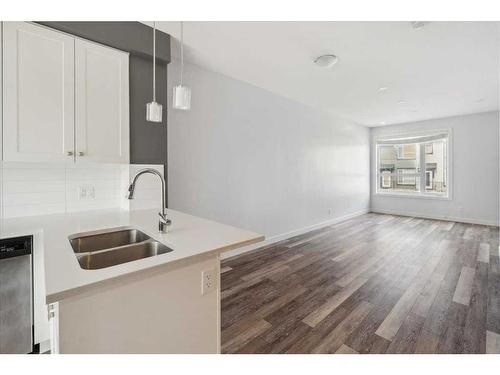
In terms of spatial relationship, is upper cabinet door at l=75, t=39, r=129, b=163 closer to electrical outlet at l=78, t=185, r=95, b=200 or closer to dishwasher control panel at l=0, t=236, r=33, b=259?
electrical outlet at l=78, t=185, r=95, b=200

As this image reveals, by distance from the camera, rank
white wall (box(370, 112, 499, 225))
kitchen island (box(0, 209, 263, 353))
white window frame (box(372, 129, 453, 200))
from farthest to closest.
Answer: white window frame (box(372, 129, 453, 200)) → white wall (box(370, 112, 499, 225)) → kitchen island (box(0, 209, 263, 353))

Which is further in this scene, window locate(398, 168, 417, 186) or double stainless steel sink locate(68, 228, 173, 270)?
window locate(398, 168, 417, 186)

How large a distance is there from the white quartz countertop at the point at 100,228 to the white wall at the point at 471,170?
656 centimetres

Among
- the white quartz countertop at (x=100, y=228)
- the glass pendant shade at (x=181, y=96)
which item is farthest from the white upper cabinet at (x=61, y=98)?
the glass pendant shade at (x=181, y=96)

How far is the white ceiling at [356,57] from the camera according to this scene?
2172mm

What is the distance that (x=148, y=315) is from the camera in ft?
3.28

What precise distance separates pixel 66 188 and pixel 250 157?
228 centimetres

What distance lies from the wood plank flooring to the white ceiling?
Result: 99.1 inches

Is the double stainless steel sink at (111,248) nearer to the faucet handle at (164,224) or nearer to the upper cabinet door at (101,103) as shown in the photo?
the faucet handle at (164,224)

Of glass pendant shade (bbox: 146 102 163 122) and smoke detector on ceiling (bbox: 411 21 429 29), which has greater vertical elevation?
smoke detector on ceiling (bbox: 411 21 429 29)

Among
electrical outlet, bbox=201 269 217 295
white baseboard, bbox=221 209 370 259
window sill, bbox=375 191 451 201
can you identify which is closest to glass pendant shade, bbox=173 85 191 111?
electrical outlet, bbox=201 269 217 295

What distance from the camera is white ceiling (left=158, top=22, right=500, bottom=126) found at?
2.17m

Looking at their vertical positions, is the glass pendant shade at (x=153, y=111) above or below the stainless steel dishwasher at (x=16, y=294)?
above
